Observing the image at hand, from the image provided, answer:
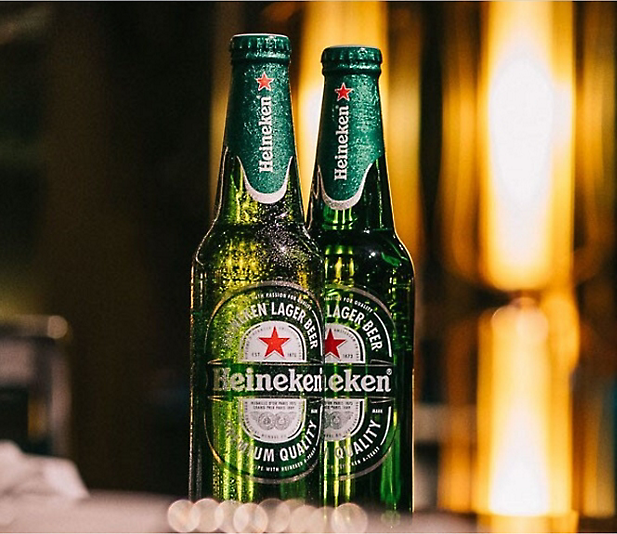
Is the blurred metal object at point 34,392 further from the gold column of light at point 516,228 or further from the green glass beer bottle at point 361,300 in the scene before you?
the green glass beer bottle at point 361,300

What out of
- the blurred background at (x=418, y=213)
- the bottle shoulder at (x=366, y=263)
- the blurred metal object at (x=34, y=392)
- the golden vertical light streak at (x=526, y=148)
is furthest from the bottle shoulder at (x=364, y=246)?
the golden vertical light streak at (x=526, y=148)

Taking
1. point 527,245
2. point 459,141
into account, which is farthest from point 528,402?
point 459,141

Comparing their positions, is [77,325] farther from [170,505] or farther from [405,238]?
[170,505]

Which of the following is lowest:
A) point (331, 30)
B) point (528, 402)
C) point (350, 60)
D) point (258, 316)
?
point (528, 402)

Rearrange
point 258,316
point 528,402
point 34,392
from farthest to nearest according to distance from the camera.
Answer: point 528,402
point 34,392
point 258,316

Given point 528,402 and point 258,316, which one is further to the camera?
point 528,402

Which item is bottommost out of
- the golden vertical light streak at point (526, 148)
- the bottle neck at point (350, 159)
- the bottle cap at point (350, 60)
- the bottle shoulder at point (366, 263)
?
the bottle shoulder at point (366, 263)

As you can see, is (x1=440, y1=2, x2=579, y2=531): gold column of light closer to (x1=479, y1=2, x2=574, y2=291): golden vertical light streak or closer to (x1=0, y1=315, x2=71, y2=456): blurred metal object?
(x1=479, y1=2, x2=574, y2=291): golden vertical light streak

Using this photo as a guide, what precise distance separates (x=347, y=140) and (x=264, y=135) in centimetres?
5

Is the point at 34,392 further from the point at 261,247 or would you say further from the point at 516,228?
the point at 261,247

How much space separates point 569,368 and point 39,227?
1.22 meters

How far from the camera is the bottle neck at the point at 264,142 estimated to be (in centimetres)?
67

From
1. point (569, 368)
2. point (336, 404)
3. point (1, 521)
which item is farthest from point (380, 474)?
point (569, 368)

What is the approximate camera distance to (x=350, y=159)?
70 cm
